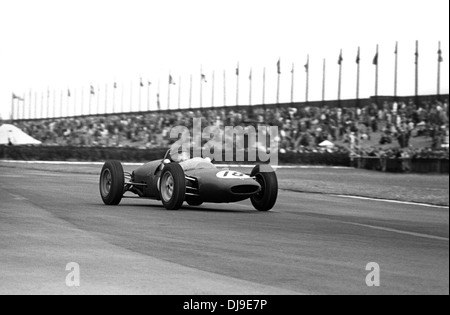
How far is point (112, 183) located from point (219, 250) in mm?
7458

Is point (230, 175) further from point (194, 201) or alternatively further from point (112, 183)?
point (112, 183)

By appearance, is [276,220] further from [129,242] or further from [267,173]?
[129,242]

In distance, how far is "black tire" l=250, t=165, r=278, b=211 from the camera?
52.5 feet

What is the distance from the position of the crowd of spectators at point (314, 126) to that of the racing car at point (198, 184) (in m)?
29.9

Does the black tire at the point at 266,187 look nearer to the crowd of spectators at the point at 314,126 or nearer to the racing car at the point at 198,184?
the racing car at the point at 198,184

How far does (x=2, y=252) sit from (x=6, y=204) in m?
7.86

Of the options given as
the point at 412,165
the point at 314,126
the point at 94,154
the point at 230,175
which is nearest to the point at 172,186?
the point at 230,175

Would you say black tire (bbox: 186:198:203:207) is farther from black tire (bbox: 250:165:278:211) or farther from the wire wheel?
black tire (bbox: 250:165:278:211)

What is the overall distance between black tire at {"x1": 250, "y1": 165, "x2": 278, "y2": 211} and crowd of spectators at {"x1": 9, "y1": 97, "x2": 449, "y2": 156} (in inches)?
1178

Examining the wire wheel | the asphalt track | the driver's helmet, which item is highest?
the driver's helmet

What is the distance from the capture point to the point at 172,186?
15805mm

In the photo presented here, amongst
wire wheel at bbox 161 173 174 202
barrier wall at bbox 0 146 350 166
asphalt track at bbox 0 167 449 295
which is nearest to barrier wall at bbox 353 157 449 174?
barrier wall at bbox 0 146 350 166

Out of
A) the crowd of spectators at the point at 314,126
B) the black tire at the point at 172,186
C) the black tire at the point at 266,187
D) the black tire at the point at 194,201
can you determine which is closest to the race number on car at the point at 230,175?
the black tire at the point at 266,187
